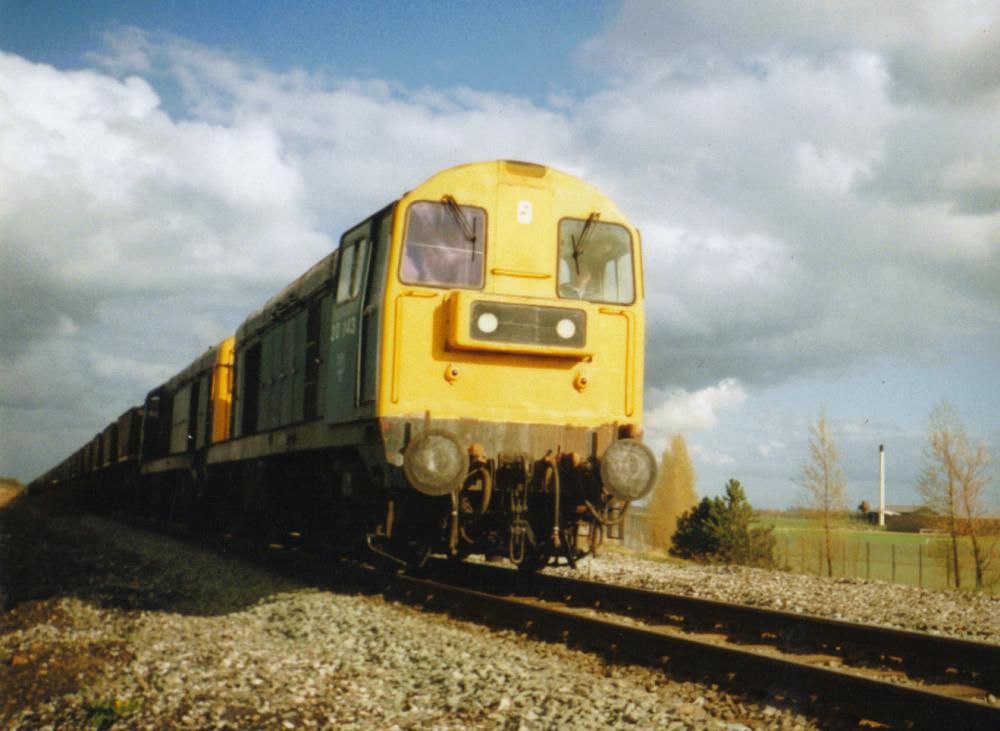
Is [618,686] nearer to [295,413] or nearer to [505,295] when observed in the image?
[505,295]

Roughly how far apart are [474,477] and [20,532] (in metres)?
15.5

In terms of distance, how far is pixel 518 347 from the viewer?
24.6ft

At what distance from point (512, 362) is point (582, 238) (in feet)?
4.61

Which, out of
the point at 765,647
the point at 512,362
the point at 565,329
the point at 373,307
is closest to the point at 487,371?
the point at 512,362

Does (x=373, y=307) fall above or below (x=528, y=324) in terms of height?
above

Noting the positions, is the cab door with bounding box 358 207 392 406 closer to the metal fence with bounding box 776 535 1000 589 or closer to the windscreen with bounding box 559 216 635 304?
the windscreen with bounding box 559 216 635 304

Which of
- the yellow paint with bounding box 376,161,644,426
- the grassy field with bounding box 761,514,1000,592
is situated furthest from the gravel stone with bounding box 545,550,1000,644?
the grassy field with bounding box 761,514,1000,592

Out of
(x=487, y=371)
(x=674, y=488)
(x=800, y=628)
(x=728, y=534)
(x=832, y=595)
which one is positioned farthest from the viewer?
(x=674, y=488)

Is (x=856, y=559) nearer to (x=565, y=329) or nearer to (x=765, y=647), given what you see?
(x=565, y=329)

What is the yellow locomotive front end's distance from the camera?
7.32 meters

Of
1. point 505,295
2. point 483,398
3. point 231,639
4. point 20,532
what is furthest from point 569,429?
point 20,532

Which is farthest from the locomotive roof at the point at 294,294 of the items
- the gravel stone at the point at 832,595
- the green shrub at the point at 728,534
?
the green shrub at the point at 728,534

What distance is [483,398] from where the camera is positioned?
756cm

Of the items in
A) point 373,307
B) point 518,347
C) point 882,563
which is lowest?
point 882,563
